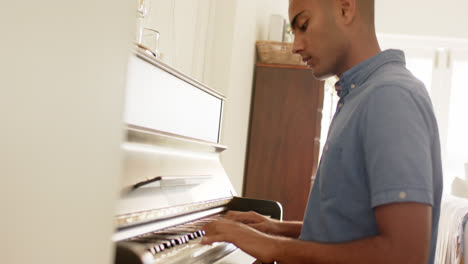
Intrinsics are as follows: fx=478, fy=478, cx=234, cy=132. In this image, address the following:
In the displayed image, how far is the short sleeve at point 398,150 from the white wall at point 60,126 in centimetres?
57

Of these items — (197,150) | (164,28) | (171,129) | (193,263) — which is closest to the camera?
(193,263)

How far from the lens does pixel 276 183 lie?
3.73 meters

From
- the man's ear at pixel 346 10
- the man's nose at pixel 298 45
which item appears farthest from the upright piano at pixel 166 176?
the man's ear at pixel 346 10

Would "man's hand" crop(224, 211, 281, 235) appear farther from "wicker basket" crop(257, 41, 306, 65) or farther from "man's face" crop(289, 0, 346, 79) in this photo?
"wicker basket" crop(257, 41, 306, 65)

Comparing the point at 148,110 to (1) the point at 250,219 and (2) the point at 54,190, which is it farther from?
(2) the point at 54,190

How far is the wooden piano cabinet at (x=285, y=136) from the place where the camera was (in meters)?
3.71

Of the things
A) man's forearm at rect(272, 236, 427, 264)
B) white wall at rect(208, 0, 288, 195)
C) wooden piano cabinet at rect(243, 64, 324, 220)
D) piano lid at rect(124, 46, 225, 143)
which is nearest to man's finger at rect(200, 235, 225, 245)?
man's forearm at rect(272, 236, 427, 264)

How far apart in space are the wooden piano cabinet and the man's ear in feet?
8.30

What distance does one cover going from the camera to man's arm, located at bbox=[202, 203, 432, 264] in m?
0.91

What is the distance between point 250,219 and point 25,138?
1009mm

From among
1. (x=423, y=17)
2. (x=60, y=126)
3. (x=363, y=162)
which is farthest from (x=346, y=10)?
(x=423, y=17)

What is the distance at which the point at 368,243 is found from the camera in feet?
3.20

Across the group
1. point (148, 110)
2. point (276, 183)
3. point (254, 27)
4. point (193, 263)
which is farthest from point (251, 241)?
point (254, 27)

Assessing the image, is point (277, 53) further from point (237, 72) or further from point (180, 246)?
point (180, 246)
